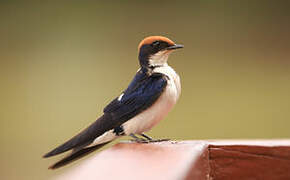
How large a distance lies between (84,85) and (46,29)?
1.23 ft

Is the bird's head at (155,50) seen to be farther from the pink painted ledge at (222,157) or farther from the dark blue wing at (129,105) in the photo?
the pink painted ledge at (222,157)

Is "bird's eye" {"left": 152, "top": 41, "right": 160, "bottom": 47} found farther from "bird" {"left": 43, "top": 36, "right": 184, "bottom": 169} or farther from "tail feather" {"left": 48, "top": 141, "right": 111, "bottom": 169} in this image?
"tail feather" {"left": 48, "top": 141, "right": 111, "bottom": 169}

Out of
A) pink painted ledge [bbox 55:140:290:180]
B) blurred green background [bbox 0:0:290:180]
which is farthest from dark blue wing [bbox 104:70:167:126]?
blurred green background [bbox 0:0:290:180]

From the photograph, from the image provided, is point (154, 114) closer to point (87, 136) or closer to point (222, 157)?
point (87, 136)

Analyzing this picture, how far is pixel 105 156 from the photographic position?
0.56m

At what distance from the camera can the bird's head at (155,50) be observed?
95 centimetres

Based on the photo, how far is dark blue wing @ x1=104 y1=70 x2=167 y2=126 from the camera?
905 mm

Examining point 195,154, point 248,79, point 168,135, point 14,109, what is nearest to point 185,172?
point 195,154

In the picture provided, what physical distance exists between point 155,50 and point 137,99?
4.4 inches

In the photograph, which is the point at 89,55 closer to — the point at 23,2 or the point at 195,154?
the point at 23,2

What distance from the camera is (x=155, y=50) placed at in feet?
3.15

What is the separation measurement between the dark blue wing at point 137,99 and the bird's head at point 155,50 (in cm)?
5

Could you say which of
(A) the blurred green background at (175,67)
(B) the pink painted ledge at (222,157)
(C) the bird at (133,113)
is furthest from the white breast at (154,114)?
(A) the blurred green background at (175,67)

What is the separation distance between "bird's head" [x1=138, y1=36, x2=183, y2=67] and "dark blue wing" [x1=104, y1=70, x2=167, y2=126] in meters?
0.05
